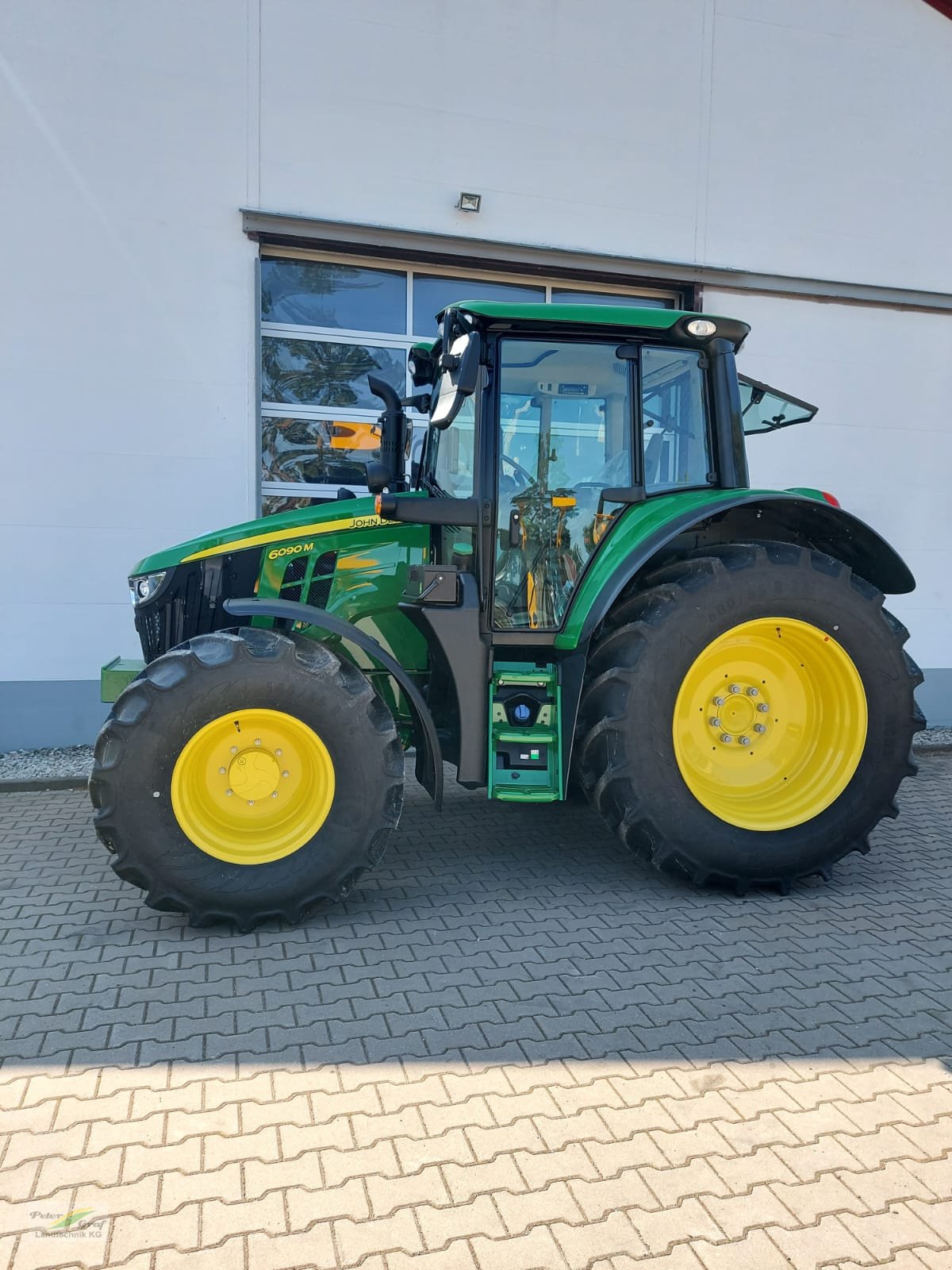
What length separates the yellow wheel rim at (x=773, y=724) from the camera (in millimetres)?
3824

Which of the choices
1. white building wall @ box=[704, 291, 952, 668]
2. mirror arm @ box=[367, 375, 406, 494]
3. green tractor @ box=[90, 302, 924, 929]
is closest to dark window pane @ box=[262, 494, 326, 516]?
mirror arm @ box=[367, 375, 406, 494]

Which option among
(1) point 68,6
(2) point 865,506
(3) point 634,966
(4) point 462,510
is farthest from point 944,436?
(1) point 68,6

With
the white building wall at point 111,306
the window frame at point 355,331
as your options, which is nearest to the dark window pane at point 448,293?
the window frame at point 355,331

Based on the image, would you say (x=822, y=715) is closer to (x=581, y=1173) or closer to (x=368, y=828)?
(x=368, y=828)

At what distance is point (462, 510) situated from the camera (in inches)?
144

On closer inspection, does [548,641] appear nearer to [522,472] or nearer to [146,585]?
[522,472]

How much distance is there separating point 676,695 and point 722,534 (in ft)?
2.91

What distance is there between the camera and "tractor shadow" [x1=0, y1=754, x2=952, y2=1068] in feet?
8.66

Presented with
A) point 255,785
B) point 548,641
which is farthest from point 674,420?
point 255,785

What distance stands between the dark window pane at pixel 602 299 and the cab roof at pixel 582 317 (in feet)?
10.8

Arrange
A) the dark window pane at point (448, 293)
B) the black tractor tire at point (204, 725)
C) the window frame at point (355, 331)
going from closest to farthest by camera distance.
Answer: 1. the black tractor tire at point (204, 725)
2. the window frame at point (355, 331)
3. the dark window pane at point (448, 293)

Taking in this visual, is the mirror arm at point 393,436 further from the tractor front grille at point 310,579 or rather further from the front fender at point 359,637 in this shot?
the front fender at point 359,637

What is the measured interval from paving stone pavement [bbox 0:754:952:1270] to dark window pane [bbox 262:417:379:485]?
338 cm

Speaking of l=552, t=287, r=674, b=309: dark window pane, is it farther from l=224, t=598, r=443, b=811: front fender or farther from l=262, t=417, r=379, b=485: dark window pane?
l=224, t=598, r=443, b=811: front fender
